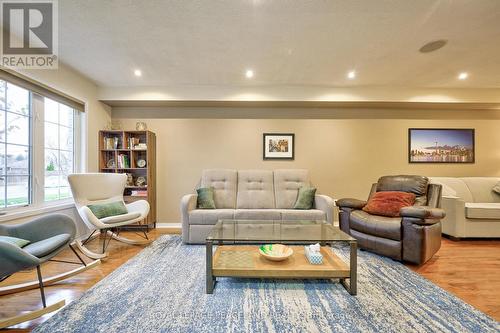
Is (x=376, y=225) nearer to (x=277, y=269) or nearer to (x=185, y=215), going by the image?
(x=277, y=269)

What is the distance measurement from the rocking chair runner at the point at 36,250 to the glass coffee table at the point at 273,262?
1152 mm

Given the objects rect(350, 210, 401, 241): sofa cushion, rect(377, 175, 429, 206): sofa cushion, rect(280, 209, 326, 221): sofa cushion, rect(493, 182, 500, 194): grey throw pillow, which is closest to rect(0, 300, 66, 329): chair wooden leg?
rect(280, 209, 326, 221): sofa cushion

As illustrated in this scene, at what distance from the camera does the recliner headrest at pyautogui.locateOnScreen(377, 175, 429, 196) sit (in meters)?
2.73

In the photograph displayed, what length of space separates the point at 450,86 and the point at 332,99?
1.87m

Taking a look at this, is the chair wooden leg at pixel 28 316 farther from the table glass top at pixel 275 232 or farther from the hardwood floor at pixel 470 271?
the hardwood floor at pixel 470 271

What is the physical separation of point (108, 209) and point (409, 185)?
12.7ft

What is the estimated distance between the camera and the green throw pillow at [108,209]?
8.68 feet

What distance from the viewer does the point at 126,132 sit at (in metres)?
3.56

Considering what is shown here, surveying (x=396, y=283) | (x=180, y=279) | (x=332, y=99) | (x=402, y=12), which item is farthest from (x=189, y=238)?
(x=402, y=12)

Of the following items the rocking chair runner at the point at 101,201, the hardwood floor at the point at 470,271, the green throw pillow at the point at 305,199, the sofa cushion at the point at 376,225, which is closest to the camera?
the hardwood floor at the point at 470,271

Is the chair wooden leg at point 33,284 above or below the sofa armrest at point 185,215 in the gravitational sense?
below

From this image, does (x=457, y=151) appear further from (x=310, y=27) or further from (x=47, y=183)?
(x=47, y=183)

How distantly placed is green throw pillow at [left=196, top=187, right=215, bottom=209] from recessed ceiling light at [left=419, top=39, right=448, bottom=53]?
3127mm

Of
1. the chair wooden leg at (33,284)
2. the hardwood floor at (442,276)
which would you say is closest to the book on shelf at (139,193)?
the hardwood floor at (442,276)
